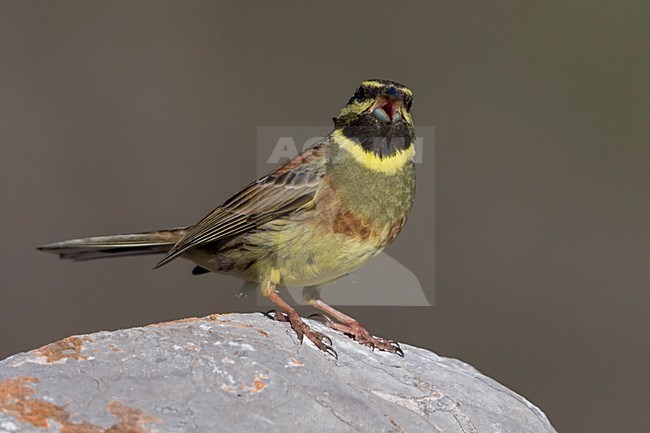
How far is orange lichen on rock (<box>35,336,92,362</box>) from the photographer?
426 centimetres

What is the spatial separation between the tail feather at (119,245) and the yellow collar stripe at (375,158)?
3.74 feet

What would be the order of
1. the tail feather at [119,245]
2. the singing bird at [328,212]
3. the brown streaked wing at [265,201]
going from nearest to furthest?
1. the singing bird at [328,212]
2. the brown streaked wing at [265,201]
3. the tail feather at [119,245]

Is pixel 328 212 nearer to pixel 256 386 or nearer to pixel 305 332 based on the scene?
pixel 305 332

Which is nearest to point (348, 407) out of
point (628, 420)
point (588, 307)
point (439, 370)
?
point (439, 370)

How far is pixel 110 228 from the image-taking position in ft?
33.3

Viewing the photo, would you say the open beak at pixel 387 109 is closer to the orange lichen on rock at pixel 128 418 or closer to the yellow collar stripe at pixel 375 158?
the yellow collar stripe at pixel 375 158

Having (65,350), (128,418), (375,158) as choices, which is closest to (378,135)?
(375,158)

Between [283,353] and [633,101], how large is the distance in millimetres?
8655

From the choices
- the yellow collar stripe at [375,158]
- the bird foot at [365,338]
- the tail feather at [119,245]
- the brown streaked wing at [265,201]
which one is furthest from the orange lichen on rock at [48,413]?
the tail feather at [119,245]

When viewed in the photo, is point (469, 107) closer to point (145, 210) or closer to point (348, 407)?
point (145, 210)

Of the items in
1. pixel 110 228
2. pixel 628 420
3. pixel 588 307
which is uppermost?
pixel 110 228

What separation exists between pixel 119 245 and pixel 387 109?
1760 millimetres

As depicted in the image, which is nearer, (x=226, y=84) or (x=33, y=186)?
(x=33, y=186)

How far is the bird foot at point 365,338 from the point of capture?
18.0 feet
